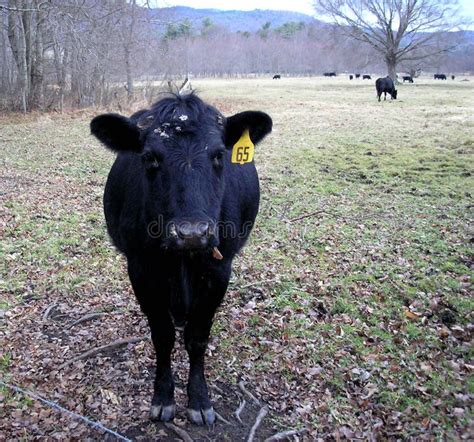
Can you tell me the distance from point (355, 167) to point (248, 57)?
100814 millimetres

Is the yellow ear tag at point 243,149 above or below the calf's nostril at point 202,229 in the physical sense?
above

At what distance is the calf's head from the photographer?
9.11 feet

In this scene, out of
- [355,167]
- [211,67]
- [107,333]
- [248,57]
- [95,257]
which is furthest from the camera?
[248,57]

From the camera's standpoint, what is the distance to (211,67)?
91750 millimetres

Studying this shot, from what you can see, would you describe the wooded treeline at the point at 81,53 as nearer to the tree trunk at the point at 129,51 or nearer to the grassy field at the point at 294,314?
the tree trunk at the point at 129,51

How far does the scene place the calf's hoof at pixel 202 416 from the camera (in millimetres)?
3670

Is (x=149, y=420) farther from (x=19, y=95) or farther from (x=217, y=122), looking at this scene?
(x=19, y=95)

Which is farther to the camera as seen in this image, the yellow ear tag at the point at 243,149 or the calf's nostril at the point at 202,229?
the yellow ear tag at the point at 243,149

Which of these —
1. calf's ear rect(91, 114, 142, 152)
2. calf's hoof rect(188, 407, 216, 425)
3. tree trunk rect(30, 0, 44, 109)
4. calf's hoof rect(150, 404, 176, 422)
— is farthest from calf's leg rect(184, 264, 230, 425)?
tree trunk rect(30, 0, 44, 109)

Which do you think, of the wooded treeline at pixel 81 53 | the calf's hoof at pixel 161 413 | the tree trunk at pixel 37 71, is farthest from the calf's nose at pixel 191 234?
the tree trunk at pixel 37 71

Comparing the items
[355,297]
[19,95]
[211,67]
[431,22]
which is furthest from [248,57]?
[355,297]

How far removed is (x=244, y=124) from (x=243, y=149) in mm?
204

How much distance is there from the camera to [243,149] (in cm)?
358

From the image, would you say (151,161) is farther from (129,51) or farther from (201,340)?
(129,51)
